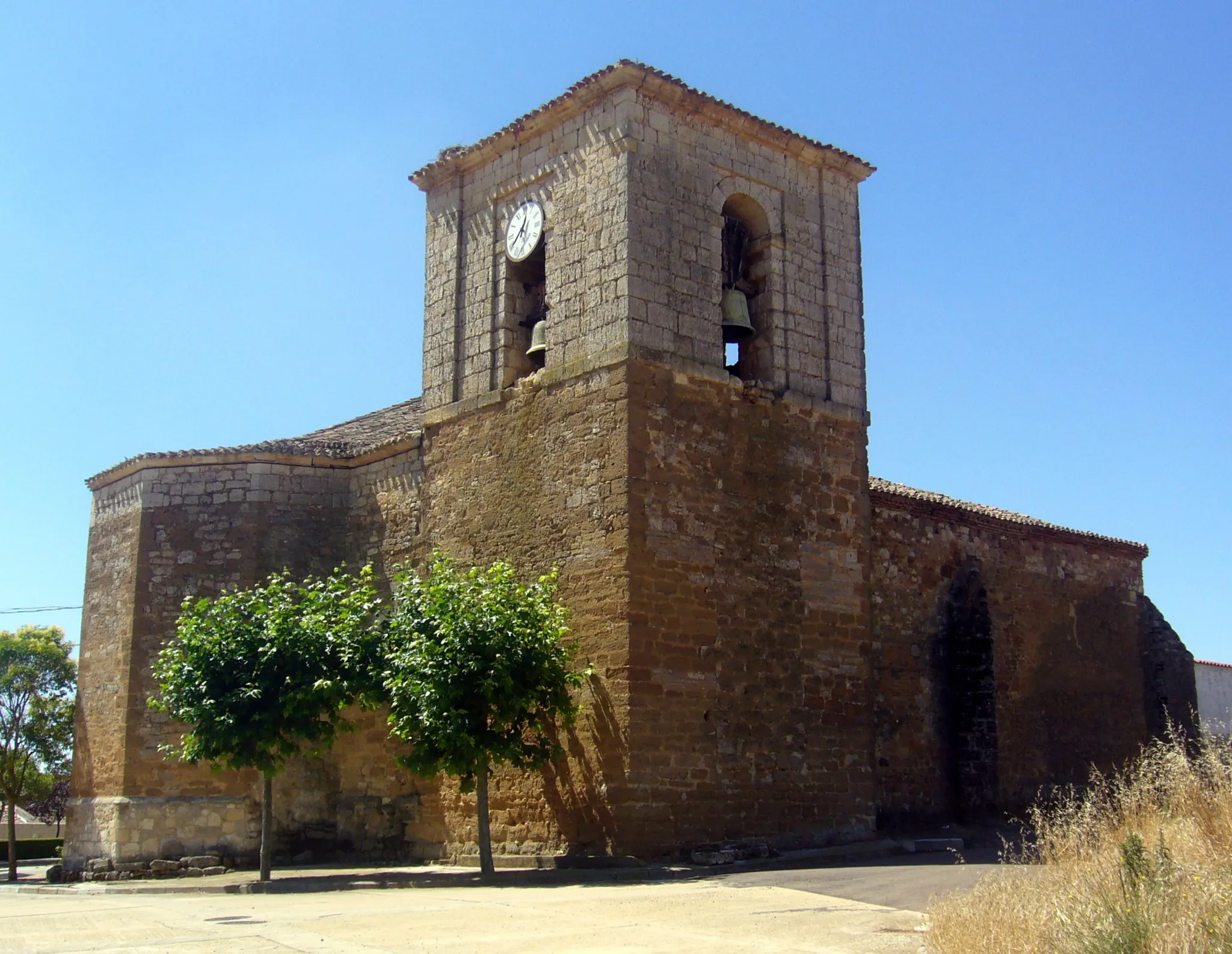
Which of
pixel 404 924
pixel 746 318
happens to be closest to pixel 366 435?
pixel 746 318

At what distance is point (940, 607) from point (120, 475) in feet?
37.5

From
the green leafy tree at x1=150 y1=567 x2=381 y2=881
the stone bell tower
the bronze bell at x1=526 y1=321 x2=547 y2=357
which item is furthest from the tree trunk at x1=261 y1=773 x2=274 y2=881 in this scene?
the bronze bell at x1=526 y1=321 x2=547 y2=357

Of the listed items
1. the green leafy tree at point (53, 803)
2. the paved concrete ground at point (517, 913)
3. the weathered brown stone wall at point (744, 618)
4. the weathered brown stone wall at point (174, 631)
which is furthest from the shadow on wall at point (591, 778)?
the green leafy tree at point (53, 803)

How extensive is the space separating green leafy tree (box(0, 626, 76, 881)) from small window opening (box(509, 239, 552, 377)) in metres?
14.9

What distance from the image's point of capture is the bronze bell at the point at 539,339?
15469mm

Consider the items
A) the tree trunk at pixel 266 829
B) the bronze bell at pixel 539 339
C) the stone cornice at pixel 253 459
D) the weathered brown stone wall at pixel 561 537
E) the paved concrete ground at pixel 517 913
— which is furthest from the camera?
the stone cornice at pixel 253 459

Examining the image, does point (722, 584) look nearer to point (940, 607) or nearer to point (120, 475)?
point (940, 607)

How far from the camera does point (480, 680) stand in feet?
42.3

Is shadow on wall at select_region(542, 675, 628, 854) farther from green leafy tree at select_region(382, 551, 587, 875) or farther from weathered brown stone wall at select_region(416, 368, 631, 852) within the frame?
green leafy tree at select_region(382, 551, 587, 875)

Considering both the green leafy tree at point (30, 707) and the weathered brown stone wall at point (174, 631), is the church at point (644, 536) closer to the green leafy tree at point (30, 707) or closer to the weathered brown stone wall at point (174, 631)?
the weathered brown stone wall at point (174, 631)

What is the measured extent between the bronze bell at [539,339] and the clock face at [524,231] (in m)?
0.93

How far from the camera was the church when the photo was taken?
1402 centimetres

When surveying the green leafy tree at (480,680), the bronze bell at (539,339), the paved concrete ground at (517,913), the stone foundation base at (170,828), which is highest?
the bronze bell at (539,339)

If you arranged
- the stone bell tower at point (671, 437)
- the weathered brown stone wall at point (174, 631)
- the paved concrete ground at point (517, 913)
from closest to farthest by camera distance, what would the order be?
the paved concrete ground at point (517, 913), the stone bell tower at point (671, 437), the weathered brown stone wall at point (174, 631)
